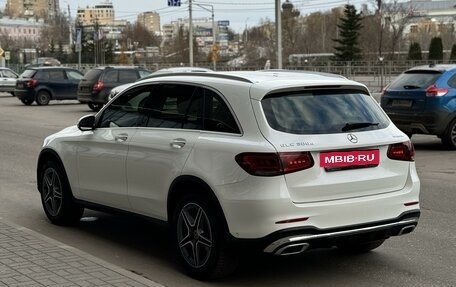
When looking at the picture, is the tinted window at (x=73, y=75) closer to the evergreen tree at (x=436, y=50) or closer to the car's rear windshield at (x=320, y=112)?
the car's rear windshield at (x=320, y=112)

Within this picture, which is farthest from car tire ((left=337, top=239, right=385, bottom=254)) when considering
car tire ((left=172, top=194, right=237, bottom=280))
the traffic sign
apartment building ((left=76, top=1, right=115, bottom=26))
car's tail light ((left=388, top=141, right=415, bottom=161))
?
apartment building ((left=76, top=1, right=115, bottom=26))

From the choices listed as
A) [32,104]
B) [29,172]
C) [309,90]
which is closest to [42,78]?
[32,104]

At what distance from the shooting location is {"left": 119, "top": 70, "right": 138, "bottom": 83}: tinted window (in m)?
25.9

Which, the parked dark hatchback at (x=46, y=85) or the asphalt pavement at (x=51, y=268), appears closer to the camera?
the asphalt pavement at (x=51, y=268)

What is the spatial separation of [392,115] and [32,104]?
22.7 meters

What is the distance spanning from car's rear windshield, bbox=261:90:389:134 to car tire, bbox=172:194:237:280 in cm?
87

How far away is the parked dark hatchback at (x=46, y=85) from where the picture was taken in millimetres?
31131

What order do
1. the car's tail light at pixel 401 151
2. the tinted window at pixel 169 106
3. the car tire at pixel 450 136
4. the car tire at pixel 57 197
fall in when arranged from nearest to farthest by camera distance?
1. the car's tail light at pixel 401 151
2. the tinted window at pixel 169 106
3. the car tire at pixel 57 197
4. the car tire at pixel 450 136

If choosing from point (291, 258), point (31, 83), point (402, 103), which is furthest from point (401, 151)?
point (31, 83)

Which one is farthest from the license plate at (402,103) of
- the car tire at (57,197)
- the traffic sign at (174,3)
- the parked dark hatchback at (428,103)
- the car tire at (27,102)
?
the traffic sign at (174,3)

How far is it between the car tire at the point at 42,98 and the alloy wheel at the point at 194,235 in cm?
2706

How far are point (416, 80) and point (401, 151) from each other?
8615mm

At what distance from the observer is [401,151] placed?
553 centimetres

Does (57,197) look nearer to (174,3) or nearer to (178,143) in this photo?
(178,143)
